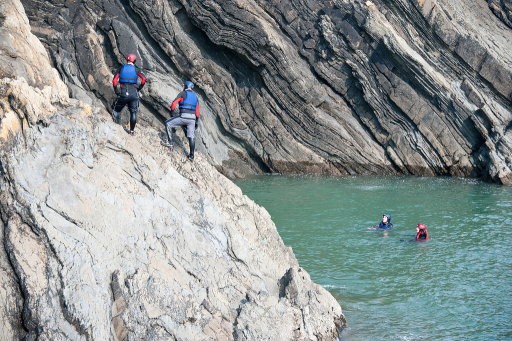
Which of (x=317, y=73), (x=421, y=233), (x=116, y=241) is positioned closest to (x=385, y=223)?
(x=421, y=233)

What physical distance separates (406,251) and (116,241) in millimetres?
11257

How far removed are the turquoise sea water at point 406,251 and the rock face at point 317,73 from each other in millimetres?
3204

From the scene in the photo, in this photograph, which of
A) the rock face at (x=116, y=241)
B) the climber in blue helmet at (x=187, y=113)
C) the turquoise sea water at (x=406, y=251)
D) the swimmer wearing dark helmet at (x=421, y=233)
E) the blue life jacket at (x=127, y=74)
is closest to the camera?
the rock face at (x=116, y=241)

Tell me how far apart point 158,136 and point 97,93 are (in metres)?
21.1

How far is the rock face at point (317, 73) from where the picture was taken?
1337 inches

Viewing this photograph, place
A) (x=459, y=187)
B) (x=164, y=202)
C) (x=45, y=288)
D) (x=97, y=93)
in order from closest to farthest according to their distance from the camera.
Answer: (x=45, y=288) → (x=164, y=202) → (x=459, y=187) → (x=97, y=93)

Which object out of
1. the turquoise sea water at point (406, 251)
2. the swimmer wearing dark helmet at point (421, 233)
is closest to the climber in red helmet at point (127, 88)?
the turquoise sea water at point (406, 251)

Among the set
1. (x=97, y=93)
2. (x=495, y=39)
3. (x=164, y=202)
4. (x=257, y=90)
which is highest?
(x=495, y=39)

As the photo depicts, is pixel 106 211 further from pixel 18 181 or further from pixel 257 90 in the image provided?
pixel 257 90

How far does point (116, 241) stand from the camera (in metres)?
11.3

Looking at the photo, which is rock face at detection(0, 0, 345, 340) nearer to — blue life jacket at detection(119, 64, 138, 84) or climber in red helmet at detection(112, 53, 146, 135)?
climber in red helmet at detection(112, 53, 146, 135)

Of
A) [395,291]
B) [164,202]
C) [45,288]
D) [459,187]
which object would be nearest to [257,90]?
[459,187]

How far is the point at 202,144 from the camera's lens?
Answer: 3506 cm

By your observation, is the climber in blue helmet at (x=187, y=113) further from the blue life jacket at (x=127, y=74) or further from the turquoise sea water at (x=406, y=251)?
the turquoise sea water at (x=406, y=251)
